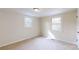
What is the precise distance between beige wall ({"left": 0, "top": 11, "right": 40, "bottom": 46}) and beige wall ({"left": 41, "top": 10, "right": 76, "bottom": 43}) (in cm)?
19

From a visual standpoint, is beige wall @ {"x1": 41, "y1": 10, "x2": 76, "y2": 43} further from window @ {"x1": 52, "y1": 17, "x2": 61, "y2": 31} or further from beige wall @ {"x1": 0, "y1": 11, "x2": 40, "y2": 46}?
beige wall @ {"x1": 0, "y1": 11, "x2": 40, "y2": 46}

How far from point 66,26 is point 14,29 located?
92cm

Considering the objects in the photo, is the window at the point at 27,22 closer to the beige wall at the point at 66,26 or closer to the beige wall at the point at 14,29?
the beige wall at the point at 14,29

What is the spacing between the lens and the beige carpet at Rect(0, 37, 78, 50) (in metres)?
1.23

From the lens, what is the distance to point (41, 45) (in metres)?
1.30

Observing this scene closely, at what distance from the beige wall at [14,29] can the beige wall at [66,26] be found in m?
0.19

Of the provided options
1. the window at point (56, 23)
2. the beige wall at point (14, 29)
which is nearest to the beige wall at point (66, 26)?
the window at point (56, 23)

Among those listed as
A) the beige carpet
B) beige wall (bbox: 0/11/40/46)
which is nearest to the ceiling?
beige wall (bbox: 0/11/40/46)

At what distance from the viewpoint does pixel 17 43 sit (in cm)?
123

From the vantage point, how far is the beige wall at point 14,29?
4.06 feet
